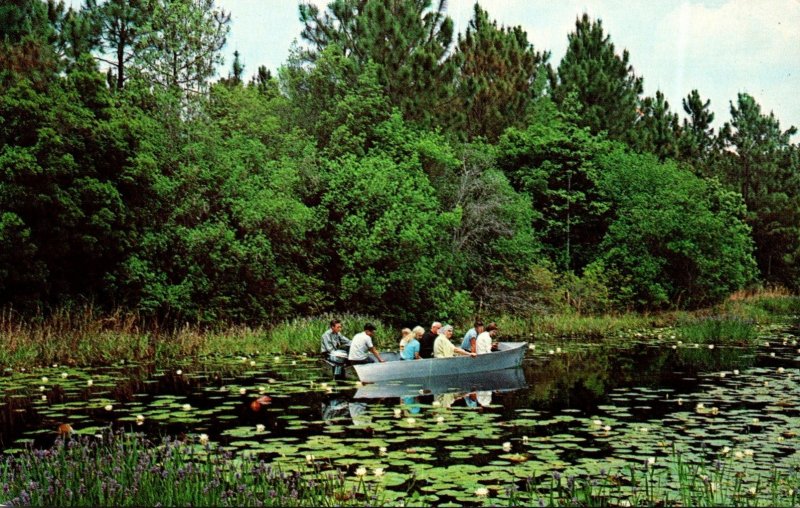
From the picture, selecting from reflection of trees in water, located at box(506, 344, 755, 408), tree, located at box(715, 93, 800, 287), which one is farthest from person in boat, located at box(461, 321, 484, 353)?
tree, located at box(715, 93, 800, 287)

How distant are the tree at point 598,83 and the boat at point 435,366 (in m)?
25.7

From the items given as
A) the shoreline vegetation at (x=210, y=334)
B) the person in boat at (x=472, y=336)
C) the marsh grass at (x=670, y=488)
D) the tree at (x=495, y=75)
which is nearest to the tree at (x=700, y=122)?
the tree at (x=495, y=75)

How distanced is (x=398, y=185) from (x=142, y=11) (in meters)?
12.7

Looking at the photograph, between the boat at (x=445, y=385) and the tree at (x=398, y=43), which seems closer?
the boat at (x=445, y=385)

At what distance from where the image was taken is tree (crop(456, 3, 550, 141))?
43.5 metres

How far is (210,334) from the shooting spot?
75.3 ft

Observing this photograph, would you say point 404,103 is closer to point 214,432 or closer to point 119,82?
point 119,82

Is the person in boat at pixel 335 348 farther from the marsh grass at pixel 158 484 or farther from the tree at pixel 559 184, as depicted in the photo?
the tree at pixel 559 184

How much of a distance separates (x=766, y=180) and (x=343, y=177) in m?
34.7

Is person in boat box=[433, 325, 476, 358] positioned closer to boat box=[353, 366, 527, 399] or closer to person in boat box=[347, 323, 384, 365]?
boat box=[353, 366, 527, 399]

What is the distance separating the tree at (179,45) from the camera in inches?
1182

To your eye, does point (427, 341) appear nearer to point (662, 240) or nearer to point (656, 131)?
point (662, 240)

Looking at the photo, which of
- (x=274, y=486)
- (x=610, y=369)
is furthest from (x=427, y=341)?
(x=274, y=486)

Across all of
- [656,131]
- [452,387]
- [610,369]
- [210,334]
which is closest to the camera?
[452,387]
